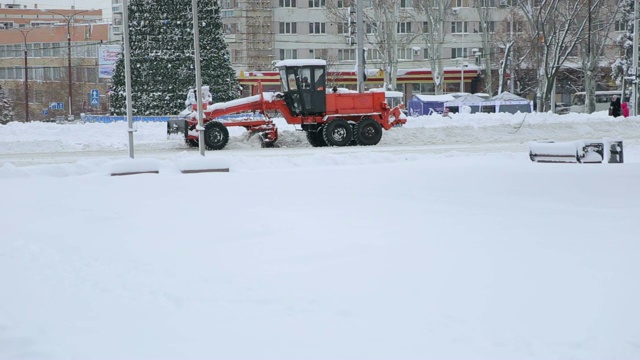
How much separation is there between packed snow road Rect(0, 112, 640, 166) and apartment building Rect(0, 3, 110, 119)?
43.0 metres

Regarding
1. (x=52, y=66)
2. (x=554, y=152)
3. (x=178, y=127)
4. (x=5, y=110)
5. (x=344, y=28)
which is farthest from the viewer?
(x=52, y=66)

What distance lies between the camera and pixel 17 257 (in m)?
8.91

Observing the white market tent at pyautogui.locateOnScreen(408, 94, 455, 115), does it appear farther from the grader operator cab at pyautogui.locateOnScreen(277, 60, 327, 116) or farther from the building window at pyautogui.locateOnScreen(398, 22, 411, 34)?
the grader operator cab at pyautogui.locateOnScreen(277, 60, 327, 116)

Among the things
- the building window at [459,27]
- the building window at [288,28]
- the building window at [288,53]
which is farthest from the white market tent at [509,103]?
the building window at [288,28]

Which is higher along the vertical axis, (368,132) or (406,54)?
(406,54)

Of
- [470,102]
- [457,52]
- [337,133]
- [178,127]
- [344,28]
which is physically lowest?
[337,133]

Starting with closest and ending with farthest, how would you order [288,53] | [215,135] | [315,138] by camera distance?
[215,135] < [315,138] < [288,53]

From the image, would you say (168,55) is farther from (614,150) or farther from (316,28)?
(316,28)

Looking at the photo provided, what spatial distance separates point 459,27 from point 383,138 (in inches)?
2472

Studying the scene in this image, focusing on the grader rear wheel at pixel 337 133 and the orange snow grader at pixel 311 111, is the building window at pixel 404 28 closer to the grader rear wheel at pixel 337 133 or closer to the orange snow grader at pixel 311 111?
the orange snow grader at pixel 311 111

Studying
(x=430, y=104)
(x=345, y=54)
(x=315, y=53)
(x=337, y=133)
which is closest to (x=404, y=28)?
(x=345, y=54)

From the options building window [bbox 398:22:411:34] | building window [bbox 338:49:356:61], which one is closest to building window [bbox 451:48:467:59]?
building window [bbox 398:22:411:34]

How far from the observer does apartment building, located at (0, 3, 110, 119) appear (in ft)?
269

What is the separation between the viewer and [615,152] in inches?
787
